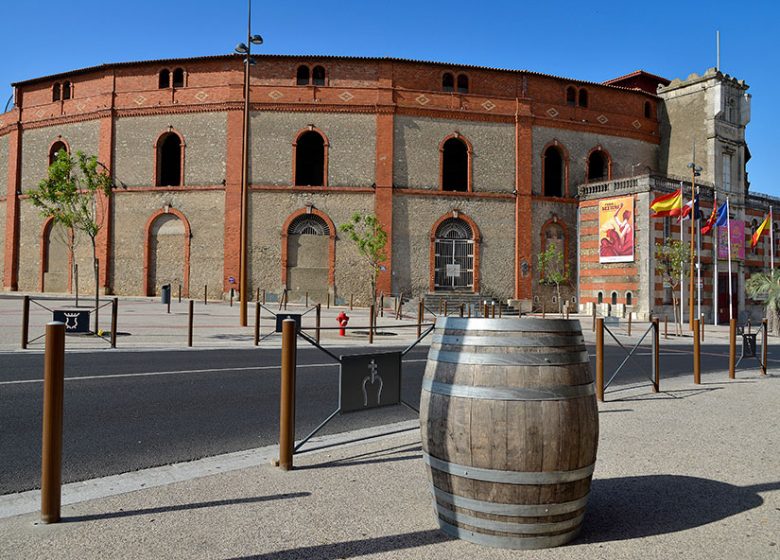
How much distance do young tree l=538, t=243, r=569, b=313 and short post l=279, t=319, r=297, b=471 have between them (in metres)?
29.7

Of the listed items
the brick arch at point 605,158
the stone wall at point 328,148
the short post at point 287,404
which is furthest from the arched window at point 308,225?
the short post at point 287,404

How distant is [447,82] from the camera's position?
111ft

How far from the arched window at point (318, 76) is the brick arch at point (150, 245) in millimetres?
9861

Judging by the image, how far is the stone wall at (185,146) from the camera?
31.8 metres

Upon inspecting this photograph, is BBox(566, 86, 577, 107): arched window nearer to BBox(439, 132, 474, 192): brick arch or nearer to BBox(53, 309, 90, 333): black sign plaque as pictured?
BBox(439, 132, 474, 192): brick arch

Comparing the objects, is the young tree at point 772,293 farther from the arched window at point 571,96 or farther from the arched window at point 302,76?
the arched window at point 302,76

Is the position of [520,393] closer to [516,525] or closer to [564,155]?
[516,525]

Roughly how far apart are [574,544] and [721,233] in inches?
1415

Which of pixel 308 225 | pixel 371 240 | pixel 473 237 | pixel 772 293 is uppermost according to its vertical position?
pixel 308 225

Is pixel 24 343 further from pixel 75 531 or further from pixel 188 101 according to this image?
pixel 188 101

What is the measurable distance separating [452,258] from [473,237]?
1605 mm

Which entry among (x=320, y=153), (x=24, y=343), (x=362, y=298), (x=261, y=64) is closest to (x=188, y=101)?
(x=261, y=64)

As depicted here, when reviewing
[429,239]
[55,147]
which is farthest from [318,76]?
[55,147]

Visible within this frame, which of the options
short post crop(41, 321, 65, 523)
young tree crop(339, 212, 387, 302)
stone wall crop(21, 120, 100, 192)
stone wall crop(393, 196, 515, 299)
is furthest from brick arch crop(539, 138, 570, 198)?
short post crop(41, 321, 65, 523)
